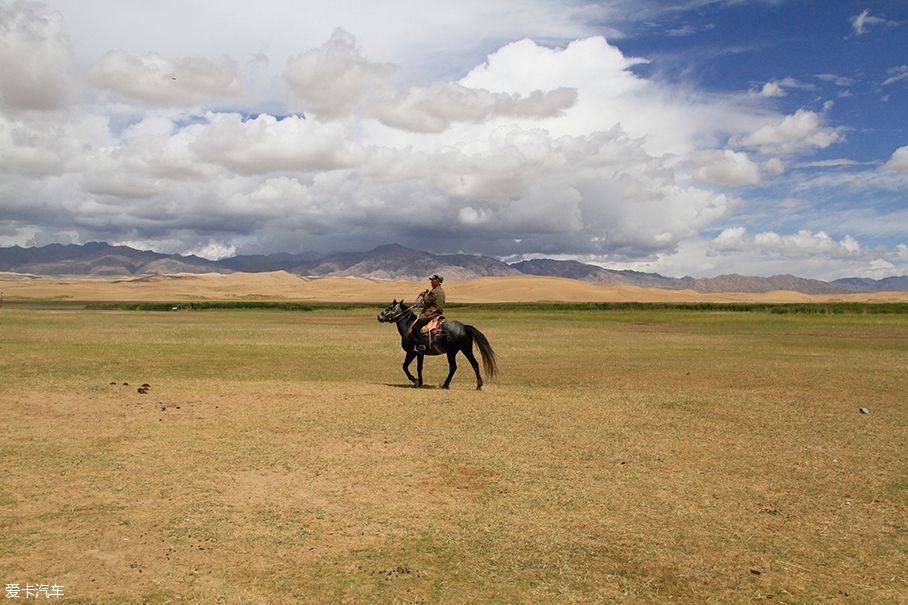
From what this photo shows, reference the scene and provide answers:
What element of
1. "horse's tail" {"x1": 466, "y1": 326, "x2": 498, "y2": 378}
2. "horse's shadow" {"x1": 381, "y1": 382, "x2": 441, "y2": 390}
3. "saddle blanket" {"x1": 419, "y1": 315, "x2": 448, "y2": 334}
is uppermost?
"saddle blanket" {"x1": 419, "y1": 315, "x2": 448, "y2": 334}

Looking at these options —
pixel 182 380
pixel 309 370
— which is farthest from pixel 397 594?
pixel 309 370

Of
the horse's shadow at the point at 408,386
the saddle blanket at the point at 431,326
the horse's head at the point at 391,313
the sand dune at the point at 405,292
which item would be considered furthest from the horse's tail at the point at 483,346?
the sand dune at the point at 405,292

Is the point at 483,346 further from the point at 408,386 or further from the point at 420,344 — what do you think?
the point at 408,386

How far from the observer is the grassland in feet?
16.7

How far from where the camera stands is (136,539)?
5703mm

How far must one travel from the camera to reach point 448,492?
735cm

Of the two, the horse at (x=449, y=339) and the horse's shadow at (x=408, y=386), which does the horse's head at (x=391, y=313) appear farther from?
the horse's shadow at (x=408, y=386)

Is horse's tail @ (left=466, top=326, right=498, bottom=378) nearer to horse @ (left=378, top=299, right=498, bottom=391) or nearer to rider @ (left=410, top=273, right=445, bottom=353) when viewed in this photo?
horse @ (left=378, top=299, right=498, bottom=391)

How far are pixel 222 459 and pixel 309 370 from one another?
1066 cm

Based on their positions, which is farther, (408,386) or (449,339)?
(408,386)

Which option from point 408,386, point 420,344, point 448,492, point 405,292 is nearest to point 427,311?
point 420,344

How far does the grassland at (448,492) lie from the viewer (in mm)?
5102

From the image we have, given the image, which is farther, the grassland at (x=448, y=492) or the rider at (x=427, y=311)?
the rider at (x=427, y=311)

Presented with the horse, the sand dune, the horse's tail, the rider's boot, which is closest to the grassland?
the horse's tail
